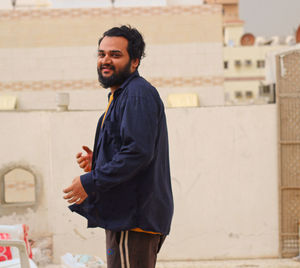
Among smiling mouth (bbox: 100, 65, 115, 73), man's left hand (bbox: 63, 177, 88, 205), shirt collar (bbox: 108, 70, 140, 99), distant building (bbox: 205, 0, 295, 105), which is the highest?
distant building (bbox: 205, 0, 295, 105)

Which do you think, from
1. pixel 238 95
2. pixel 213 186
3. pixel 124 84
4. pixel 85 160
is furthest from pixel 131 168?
pixel 238 95

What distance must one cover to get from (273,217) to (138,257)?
5.22 m

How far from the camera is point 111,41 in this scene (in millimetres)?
2264

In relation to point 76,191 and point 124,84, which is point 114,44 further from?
point 76,191

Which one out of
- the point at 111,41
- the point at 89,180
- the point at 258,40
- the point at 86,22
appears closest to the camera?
the point at 89,180

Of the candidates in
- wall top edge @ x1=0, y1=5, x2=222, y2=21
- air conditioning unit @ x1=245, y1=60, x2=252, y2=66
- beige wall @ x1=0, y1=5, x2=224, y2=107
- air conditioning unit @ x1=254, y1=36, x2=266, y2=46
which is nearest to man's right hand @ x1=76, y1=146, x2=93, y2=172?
beige wall @ x1=0, y1=5, x2=224, y2=107

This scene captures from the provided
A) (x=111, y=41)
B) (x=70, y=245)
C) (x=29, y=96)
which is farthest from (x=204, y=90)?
(x=111, y=41)

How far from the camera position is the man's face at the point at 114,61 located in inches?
89.0

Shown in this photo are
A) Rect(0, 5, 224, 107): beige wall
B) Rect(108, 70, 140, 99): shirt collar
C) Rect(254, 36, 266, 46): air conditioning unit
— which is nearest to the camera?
Rect(108, 70, 140, 99): shirt collar

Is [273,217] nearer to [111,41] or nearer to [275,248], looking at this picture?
[275,248]

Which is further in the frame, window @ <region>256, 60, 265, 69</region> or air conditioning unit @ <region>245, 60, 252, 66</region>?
air conditioning unit @ <region>245, 60, 252, 66</region>

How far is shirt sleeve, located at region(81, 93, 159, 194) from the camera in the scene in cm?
204

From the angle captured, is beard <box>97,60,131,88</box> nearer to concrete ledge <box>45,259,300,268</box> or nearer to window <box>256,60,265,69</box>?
concrete ledge <box>45,259,300,268</box>

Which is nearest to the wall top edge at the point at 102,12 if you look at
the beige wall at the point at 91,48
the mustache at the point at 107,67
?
the beige wall at the point at 91,48
